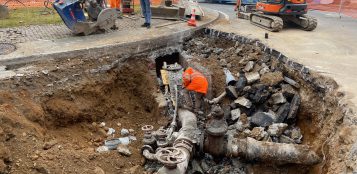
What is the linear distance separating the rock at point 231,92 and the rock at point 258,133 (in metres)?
1.17

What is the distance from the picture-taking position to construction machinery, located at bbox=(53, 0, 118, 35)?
8.40 m

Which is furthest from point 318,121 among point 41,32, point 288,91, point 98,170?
point 41,32

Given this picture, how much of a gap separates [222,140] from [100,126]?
2777 mm

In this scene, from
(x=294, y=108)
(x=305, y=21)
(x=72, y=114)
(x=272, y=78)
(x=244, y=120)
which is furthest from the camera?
(x=305, y=21)

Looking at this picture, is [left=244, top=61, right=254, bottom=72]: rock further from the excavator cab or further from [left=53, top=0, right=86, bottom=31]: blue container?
[left=53, top=0, right=86, bottom=31]: blue container

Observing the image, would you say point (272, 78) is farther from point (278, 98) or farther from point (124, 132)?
point (124, 132)

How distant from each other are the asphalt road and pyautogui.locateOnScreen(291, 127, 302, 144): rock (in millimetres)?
1259

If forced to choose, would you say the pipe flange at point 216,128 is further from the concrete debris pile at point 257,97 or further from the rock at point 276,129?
the rock at point 276,129

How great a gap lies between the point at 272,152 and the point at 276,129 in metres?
0.91

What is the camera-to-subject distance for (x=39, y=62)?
7.29 metres

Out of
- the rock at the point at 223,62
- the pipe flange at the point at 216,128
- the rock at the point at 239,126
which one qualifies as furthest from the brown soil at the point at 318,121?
the pipe flange at the point at 216,128

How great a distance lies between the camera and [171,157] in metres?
4.86

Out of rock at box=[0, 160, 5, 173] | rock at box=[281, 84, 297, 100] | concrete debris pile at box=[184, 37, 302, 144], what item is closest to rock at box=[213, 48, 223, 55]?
concrete debris pile at box=[184, 37, 302, 144]

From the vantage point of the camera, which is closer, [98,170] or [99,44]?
[98,170]
